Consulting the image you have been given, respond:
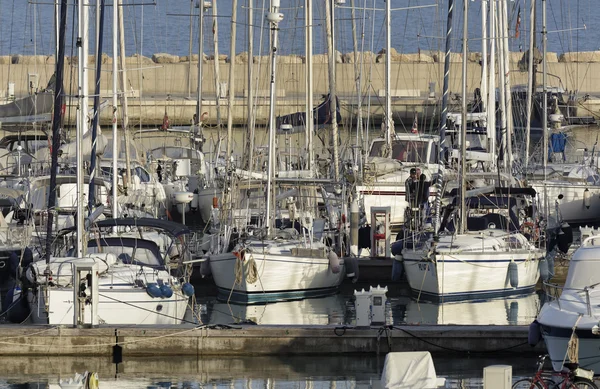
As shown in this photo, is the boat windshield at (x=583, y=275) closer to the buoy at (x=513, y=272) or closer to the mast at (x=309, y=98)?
the buoy at (x=513, y=272)

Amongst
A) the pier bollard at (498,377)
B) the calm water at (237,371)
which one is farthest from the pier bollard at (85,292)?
the pier bollard at (498,377)

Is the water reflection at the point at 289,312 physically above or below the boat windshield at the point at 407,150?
below

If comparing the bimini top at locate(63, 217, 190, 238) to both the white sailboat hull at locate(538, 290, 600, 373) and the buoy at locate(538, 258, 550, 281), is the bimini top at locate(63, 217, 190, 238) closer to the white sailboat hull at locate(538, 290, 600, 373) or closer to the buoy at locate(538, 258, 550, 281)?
the buoy at locate(538, 258, 550, 281)

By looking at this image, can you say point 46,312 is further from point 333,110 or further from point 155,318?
point 333,110

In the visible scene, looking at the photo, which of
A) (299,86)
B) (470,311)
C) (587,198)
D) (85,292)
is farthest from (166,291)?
(299,86)

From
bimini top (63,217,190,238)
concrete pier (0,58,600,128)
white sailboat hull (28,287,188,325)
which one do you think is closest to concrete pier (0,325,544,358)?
white sailboat hull (28,287,188,325)

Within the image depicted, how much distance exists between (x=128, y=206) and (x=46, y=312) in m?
9.94

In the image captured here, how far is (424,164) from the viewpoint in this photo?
106 ft

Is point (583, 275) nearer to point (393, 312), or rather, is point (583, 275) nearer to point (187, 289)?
point (393, 312)

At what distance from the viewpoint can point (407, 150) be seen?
1316 inches

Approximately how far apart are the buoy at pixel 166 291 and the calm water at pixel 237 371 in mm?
1597

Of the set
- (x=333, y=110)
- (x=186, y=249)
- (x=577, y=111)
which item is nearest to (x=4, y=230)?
(x=186, y=249)

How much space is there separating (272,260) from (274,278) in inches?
13.5

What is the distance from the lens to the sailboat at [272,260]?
24.5 metres
